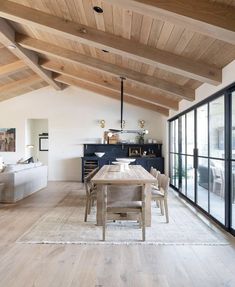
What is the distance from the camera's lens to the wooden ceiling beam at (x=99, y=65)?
17.9 ft

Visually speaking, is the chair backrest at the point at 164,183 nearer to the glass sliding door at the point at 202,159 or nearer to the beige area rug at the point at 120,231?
the beige area rug at the point at 120,231

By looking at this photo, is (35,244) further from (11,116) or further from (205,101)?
(11,116)

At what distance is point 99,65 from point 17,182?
3020 mm

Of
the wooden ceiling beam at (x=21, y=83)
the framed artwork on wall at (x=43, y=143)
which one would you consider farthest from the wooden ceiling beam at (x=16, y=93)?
the framed artwork on wall at (x=43, y=143)

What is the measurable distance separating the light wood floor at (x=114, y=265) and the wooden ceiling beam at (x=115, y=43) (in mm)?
2480

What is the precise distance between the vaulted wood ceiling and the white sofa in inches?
99.0

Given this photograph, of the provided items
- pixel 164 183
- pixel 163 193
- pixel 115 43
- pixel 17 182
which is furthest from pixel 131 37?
pixel 17 182

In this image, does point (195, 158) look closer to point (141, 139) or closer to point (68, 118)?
point (141, 139)

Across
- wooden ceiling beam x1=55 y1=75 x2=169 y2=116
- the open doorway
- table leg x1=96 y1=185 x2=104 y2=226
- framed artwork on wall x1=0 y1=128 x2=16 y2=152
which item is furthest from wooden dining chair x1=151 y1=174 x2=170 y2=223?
the open doorway

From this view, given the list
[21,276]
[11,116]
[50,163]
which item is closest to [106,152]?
[50,163]

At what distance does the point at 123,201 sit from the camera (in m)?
3.65

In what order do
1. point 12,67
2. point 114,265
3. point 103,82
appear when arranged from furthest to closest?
point 103,82, point 12,67, point 114,265

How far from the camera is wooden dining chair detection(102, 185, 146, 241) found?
141 inches

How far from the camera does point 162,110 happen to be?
8883 mm
